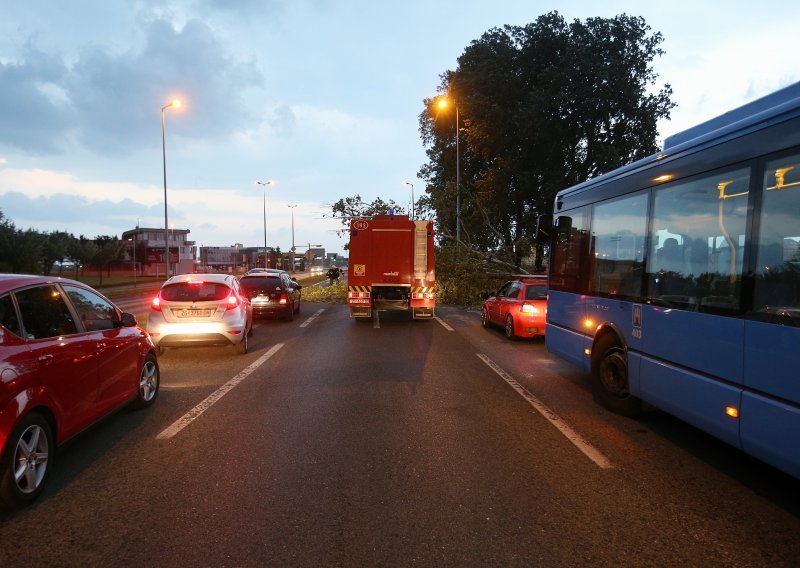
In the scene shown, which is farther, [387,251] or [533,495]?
[387,251]

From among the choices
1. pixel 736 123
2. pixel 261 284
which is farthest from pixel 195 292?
pixel 736 123

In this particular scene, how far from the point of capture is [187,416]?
620cm

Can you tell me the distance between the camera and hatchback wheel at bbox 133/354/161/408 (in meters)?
6.29

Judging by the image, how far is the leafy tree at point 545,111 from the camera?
30.5 m

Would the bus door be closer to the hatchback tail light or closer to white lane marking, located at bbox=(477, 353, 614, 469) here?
white lane marking, located at bbox=(477, 353, 614, 469)

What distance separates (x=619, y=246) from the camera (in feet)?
20.7

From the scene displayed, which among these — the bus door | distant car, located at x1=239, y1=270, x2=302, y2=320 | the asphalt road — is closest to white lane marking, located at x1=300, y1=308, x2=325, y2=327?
distant car, located at x1=239, y1=270, x2=302, y2=320

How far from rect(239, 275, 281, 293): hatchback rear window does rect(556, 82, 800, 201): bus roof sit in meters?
12.7

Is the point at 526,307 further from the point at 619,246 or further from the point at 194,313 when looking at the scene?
the point at 194,313

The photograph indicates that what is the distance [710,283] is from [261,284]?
14.4m

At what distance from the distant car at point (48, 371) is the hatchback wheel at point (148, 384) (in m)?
0.40

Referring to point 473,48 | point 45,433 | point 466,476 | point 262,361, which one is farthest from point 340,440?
point 473,48

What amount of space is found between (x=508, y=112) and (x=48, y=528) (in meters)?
31.7

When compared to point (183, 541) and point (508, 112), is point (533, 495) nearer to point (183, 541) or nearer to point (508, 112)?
point (183, 541)
